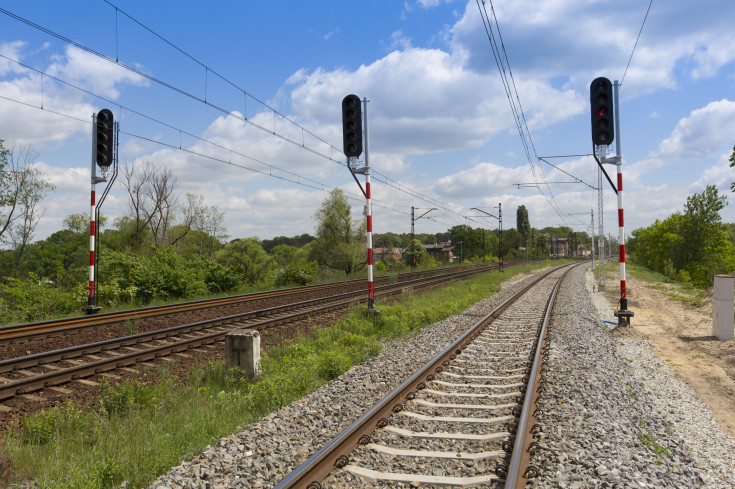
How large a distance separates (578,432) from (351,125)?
9965mm

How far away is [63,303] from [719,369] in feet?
64.2

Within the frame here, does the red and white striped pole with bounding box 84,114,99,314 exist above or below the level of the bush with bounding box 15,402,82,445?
above

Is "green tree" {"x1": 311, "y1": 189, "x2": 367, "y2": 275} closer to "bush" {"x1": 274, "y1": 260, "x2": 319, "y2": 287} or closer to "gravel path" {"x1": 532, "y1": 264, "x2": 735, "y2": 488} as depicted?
"bush" {"x1": 274, "y1": 260, "x2": 319, "y2": 287}

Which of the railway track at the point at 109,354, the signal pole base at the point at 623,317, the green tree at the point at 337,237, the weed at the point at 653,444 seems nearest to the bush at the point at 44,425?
the railway track at the point at 109,354

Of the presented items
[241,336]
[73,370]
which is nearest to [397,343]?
[241,336]

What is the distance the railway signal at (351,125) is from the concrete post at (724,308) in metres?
9.48

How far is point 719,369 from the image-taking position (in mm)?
8531

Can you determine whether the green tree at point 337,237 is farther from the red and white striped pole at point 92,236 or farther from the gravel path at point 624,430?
the gravel path at point 624,430

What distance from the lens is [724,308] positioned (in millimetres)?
10820

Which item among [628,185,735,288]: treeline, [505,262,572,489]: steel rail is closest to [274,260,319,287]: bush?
[505,262,572,489]: steel rail

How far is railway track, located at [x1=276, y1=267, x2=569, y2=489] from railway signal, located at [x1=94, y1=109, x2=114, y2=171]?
1335 centimetres

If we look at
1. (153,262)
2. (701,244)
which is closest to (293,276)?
(153,262)

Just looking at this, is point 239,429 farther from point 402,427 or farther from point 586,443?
point 586,443

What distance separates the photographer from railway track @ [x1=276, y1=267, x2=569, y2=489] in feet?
12.6
